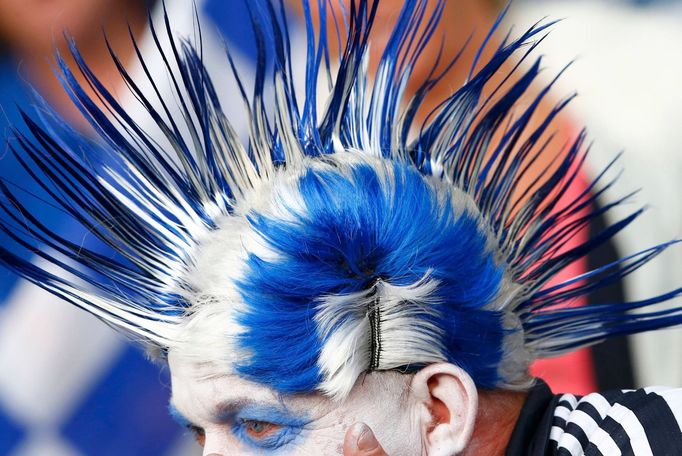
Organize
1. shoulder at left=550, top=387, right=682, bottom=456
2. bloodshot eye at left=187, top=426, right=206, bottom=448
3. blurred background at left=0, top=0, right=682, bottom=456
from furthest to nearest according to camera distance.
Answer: blurred background at left=0, top=0, right=682, bottom=456 < bloodshot eye at left=187, top=426, right=206, bottom=448 < shoulder at left=550, top=387, right=682, bottom=456

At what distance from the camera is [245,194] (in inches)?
62.0

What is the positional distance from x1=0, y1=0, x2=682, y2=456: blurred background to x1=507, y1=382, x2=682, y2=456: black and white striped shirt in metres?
0.91

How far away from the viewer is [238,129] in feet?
7.93

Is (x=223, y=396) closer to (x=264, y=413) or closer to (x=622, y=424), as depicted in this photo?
(x=264, y=413)

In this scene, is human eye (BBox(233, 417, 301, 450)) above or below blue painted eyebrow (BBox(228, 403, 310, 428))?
below

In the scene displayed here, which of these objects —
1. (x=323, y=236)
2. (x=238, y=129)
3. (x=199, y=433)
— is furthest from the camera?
(x=238, y=129)

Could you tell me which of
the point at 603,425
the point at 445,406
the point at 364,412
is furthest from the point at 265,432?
the point at 603,425

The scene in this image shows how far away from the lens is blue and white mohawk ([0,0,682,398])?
1.41 metres

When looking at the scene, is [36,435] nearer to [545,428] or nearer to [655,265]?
[545,428]

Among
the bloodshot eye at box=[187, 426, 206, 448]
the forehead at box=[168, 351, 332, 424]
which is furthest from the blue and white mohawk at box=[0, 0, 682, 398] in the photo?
the bloodshot eye at box=[187, 426, 206, 448]

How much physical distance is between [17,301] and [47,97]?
1.89 feet

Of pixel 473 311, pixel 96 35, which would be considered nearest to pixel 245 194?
pixel 473 311

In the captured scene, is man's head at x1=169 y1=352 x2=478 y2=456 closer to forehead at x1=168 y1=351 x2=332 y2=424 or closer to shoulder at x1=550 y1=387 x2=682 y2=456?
forehead at x1=168 y1=351 x2=332 y2=424

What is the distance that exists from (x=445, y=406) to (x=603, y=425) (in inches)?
11.4
